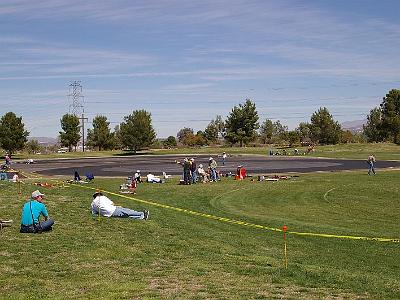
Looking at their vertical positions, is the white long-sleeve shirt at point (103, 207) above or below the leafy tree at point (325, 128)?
below

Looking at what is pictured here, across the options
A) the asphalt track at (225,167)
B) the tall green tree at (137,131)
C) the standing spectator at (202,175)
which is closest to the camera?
the standing spectator at (202,175)

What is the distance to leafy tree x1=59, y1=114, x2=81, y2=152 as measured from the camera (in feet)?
341

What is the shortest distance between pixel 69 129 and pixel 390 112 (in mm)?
65479

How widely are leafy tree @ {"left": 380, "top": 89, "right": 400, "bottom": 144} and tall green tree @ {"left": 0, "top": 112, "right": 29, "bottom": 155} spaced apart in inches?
2753

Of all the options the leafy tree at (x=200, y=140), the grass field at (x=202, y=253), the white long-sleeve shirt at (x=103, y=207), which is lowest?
the grass field at (x=202, y=253)

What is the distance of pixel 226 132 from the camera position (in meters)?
117

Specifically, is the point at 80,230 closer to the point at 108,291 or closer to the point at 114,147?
the point at 108,291

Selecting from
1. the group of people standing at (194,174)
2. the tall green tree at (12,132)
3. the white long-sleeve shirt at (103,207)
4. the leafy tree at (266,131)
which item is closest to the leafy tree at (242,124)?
the leafy tree at (266,131)

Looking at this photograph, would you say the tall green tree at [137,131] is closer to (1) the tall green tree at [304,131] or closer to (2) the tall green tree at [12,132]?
(2) the tall green tree at [12,132]

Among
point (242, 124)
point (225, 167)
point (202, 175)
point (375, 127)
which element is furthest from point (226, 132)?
point (202, 175)

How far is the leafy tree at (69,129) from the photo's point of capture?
341 ft

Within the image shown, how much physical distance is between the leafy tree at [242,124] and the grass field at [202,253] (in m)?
87.1

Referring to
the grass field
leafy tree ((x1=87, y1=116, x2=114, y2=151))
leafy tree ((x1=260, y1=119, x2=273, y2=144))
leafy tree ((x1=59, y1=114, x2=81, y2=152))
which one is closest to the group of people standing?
the grass field

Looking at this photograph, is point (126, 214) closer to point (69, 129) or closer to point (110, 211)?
point (110, 211)
